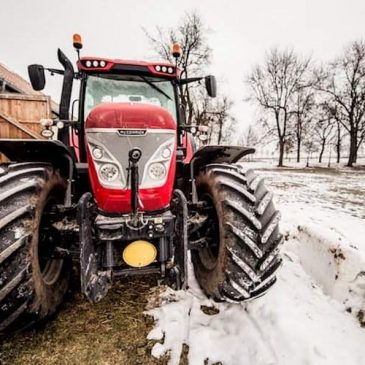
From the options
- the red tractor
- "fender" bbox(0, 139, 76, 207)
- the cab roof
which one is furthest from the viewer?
the cab roof

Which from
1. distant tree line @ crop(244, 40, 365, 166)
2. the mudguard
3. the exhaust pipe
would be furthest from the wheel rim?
distant tree line @ crop(244, 40, 365, 166)

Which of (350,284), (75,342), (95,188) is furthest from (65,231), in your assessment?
(350,284)

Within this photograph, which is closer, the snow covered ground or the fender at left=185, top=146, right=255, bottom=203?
the snow covered ground

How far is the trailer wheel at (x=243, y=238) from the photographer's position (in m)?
1.97

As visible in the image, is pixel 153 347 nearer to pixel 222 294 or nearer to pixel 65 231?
pixel 222 294

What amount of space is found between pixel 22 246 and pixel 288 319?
1.88 meters

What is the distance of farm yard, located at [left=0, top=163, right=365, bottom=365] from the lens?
181 centimetres

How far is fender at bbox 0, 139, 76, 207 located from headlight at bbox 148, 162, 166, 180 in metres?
0.70

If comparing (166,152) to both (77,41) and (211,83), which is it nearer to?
(211,83)

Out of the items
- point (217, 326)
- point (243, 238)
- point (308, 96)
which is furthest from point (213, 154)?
point (308, 96)

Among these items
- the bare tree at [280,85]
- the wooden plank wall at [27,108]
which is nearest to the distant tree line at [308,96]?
the bare tree at [280,85]

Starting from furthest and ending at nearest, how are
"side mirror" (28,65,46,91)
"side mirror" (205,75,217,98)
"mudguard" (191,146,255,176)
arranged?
"side mirror" (205,75,217,98), "side mirror" (28,65,46,91), "mudguard" (191,146,255,176)

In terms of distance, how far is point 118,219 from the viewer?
75.0 inches

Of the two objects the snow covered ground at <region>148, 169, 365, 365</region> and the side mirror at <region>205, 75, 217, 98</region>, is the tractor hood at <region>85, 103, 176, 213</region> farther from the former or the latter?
the side mirror at <region>205, 75, 217, 98</region>
